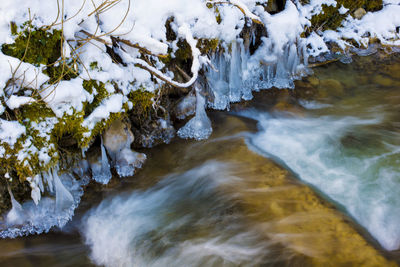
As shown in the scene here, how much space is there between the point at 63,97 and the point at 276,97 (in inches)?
134

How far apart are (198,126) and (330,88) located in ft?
9.05

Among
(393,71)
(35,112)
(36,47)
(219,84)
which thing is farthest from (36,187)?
(393,71)

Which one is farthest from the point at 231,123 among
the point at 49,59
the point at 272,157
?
the point at 49,59

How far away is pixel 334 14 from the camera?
594 centimetres

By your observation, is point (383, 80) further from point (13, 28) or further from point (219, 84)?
point (13, 28)

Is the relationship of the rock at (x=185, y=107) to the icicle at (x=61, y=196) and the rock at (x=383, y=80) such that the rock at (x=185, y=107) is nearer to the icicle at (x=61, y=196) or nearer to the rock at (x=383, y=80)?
the icicle at (x=61, y=196)

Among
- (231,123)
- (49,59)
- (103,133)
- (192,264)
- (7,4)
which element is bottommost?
(192,264)

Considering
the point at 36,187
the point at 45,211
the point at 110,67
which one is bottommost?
the point at 45,211

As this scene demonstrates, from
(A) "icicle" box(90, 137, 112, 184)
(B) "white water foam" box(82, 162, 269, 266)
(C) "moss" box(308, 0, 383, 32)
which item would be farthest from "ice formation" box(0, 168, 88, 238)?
(C) "moss" box(308, 0, 383, 32)

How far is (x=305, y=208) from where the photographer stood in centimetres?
268

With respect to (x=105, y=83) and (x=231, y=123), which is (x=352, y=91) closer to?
(x=231, y=123)

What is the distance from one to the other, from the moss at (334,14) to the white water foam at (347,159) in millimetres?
2454

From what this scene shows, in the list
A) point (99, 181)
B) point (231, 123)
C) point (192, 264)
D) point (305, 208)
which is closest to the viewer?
point (192, 264)

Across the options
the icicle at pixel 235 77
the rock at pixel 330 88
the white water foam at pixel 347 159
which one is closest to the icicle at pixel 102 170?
the white water foam at pixel 347 159
